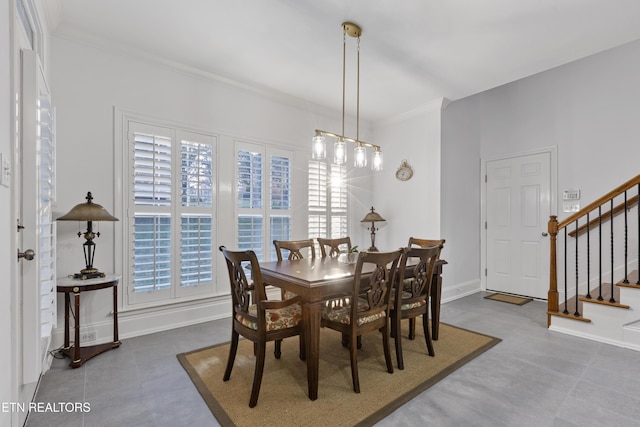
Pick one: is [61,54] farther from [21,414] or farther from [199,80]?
[21,414]

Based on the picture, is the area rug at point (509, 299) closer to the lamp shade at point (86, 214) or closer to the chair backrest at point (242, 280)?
the chair backrest at point (242, 280)

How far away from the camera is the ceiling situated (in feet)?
7.78

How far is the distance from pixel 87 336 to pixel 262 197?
214 centimetres

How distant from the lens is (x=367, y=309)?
2.26 metres

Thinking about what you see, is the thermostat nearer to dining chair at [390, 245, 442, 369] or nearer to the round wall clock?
Result: the round wall clock

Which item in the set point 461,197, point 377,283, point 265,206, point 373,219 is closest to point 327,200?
point 373,219

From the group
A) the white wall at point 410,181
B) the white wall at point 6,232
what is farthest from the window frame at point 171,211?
the white wall at point 410,181

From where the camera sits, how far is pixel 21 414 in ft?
5.55

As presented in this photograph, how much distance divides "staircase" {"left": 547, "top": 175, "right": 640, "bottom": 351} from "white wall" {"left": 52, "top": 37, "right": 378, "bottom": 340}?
354 centimetres

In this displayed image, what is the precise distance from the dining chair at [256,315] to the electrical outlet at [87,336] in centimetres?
144

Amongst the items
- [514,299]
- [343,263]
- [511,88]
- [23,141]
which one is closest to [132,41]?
[23,141]

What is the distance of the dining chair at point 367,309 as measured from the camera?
2037 millimetres

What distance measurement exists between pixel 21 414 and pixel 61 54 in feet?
8.85

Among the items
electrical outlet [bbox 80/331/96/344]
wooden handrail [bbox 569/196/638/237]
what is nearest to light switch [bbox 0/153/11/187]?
electrical outlet [bbox 80/331/96/344]
